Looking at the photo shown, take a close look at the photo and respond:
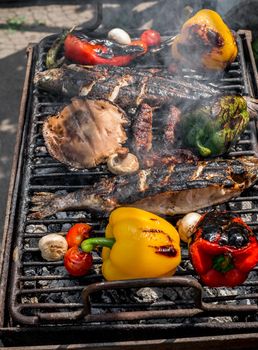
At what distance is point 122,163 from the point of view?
445 cm

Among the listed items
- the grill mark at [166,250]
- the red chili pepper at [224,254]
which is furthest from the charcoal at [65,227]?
the red chili pepper at [224,254]

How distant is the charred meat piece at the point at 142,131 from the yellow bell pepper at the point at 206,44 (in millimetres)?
1025

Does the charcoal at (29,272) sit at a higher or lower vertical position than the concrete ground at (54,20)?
lower

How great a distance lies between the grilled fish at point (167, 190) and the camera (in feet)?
13.6

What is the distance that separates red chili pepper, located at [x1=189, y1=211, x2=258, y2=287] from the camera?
372cm

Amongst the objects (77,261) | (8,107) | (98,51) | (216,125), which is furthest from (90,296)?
(8,107)

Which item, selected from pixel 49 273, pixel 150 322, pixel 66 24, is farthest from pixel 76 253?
pixel 66 24

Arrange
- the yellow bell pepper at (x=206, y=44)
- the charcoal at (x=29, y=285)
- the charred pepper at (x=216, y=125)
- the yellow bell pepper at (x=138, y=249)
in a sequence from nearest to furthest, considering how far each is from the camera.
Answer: the yellow bell pepper at (x=138, y=249) < the charcoal at (x=29, y=285) < the charred pepper at (x=216, y=125) < the yellow bell pepper at (x=206, y=44)

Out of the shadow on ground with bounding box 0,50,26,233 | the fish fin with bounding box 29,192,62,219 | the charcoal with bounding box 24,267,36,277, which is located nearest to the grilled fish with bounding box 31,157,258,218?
the fish fin with bounding box 29,192,62,219

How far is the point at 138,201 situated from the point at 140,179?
0.20 metres

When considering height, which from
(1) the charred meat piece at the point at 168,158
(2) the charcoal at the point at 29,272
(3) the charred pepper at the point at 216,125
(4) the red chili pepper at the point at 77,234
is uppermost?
(3) the charred pepper at the point at 216,125

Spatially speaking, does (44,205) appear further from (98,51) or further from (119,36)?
(119,36)

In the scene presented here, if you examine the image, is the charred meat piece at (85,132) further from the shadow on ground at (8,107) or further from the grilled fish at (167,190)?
the shadow on ground at (8,107)

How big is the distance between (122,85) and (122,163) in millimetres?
948
